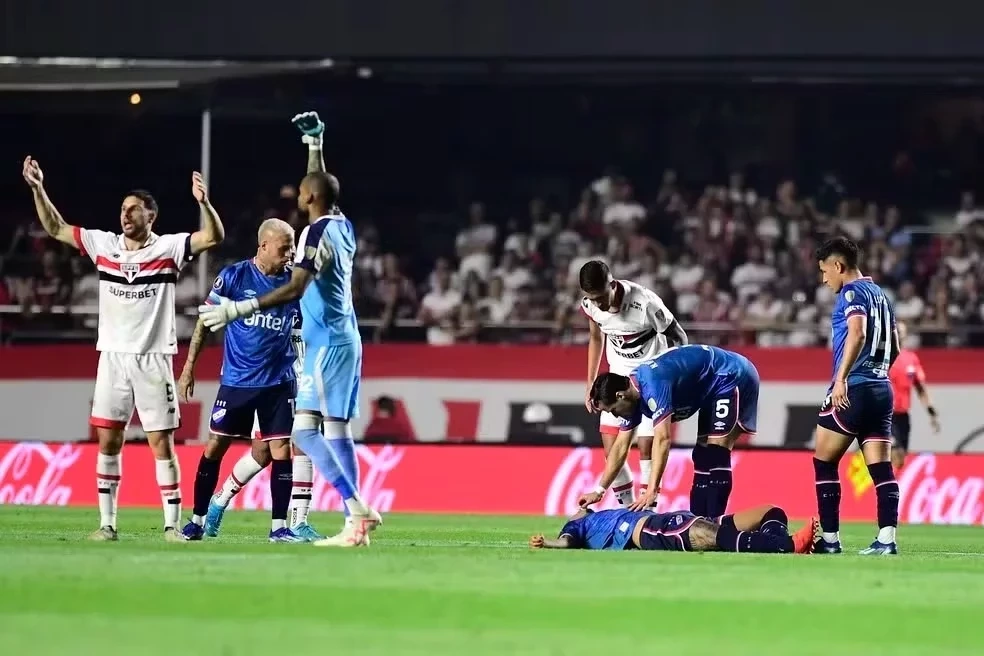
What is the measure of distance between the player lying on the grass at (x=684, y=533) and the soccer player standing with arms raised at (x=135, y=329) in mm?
2573

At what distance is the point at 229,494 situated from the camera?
42.2 feet

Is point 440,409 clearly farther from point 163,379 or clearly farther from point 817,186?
point 163,379

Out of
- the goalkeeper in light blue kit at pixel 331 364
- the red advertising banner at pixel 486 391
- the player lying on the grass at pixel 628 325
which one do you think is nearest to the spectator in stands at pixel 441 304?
the red advertising banner at pixel 486 391

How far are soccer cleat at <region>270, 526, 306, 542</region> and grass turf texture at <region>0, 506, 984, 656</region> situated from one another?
0.69 meters

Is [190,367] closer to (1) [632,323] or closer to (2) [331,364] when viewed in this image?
(2) [331,364]

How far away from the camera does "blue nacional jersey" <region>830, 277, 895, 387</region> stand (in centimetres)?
1179

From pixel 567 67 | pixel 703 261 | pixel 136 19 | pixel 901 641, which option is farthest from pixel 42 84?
pixel 901 641

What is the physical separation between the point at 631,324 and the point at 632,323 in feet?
0.04

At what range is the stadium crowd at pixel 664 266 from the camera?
24625 mm

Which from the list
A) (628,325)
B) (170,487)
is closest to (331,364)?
(170,487)

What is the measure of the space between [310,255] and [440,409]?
12463mm

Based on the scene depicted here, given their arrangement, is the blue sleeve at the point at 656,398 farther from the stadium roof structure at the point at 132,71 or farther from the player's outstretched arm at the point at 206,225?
the stadium roof structure at the point at 132,71

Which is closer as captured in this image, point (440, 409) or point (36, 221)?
point (440, 409)

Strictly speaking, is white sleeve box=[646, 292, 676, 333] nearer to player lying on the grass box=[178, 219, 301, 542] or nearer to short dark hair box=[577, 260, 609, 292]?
short dark hair box=[577, 260, 609, 292]
